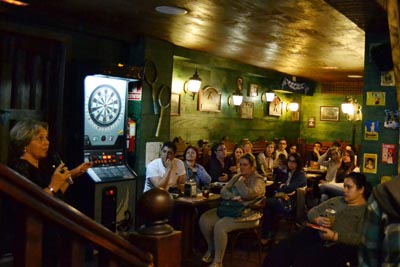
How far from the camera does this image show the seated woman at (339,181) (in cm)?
677

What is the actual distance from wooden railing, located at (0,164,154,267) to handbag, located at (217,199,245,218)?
12.5 ft

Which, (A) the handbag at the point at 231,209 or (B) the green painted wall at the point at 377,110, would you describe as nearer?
(B) the green painted wall at the point at 377,110

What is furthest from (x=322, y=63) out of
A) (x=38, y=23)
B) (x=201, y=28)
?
(x=38, y=23)

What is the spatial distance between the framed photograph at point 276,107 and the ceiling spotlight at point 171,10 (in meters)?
6.63

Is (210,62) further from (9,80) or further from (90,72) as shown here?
(9,80)

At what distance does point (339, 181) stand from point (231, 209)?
2737mm

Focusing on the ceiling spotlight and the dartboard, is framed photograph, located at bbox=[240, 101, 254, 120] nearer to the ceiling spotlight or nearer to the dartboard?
the dartboard

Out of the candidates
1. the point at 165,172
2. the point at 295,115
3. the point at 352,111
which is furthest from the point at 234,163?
the point at 295,115

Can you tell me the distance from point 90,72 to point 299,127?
903 cm

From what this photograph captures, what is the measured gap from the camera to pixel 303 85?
11266mm

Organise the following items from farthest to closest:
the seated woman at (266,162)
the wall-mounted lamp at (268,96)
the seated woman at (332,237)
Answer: the wall-mounted lamp at (268,96), the seated woman at (266,162), the seated woman at (332,237)

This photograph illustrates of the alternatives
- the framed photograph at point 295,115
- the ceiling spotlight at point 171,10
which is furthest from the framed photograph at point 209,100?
the framed photograph at point 295,115

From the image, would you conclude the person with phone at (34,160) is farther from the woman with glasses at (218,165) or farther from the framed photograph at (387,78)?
the woman with glasses at (218,165)

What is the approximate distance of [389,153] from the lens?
4438 mm
